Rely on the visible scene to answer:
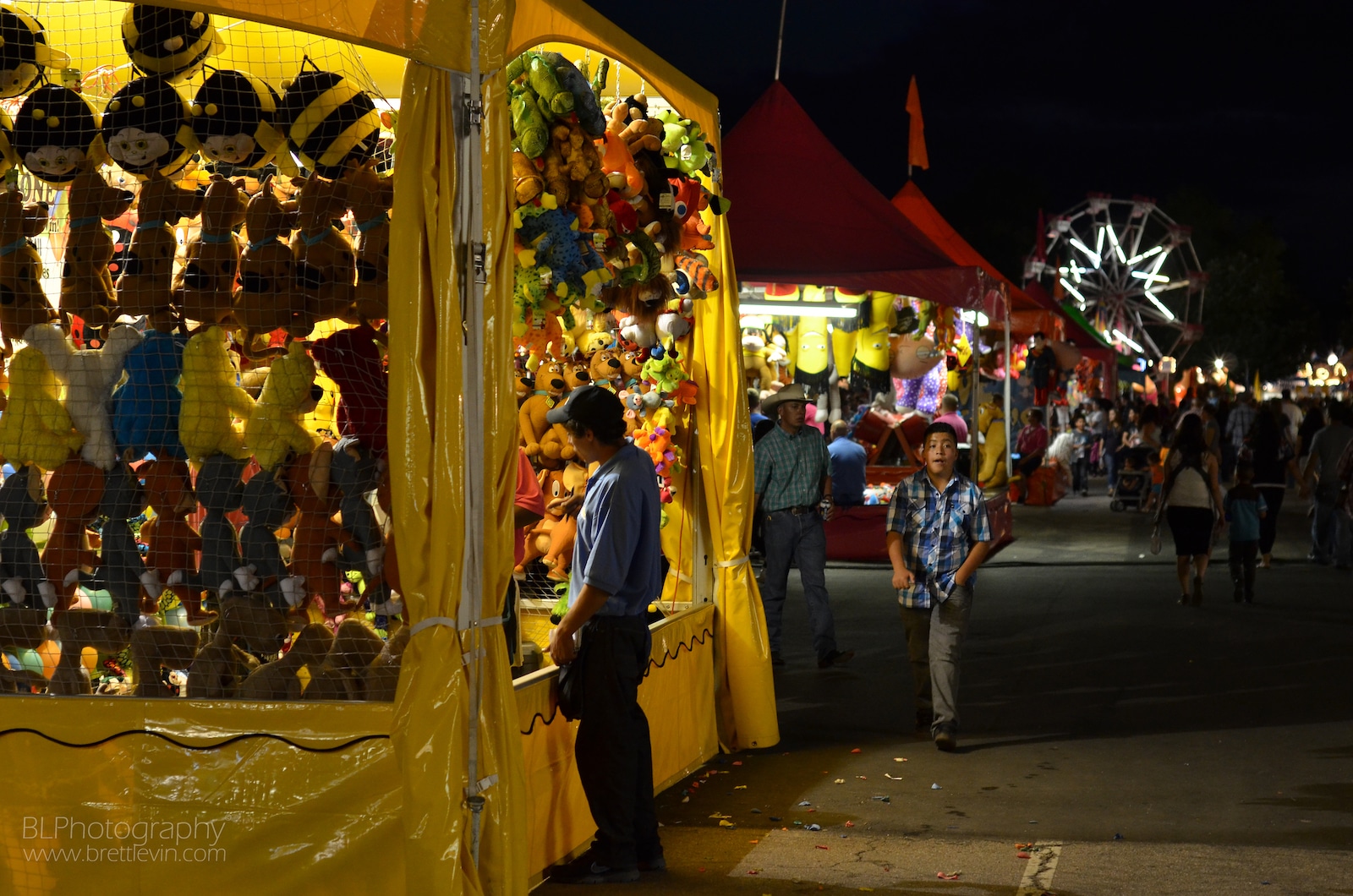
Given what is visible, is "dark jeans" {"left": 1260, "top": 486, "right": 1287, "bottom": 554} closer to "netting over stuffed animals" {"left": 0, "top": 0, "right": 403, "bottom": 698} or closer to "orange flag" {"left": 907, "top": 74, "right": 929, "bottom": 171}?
"orange flag" {"left": 907, "top": 74, "right": 929, "bottom": 171}

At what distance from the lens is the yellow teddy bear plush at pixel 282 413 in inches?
178

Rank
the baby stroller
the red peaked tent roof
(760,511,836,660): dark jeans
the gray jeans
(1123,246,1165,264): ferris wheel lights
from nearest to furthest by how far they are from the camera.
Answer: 1. the gray jeans
2. (760,511,836,660): dark jeans
3. the red peaked tent roof
4. the baby stroller
5. (1123,246,1165,264): ferris wheel lights

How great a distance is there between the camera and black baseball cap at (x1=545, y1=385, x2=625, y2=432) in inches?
190

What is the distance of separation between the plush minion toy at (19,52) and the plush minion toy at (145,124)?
474 millimetres

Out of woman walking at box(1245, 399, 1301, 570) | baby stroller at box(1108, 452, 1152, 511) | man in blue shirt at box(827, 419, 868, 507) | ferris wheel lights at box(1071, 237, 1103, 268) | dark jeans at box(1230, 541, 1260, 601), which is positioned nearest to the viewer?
dark jeans at box(1230, 541, 1260, 601)

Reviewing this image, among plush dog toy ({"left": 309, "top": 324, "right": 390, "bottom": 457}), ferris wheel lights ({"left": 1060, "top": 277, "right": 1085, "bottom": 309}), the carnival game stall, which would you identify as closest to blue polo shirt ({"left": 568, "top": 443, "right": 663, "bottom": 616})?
the carnival game stall

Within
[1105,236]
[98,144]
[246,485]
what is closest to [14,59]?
[98,144]

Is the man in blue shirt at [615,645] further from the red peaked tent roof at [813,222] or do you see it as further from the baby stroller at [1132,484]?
the baby stroller at [1132,484]

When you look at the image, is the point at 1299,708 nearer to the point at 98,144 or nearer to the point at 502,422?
the point at 502,422

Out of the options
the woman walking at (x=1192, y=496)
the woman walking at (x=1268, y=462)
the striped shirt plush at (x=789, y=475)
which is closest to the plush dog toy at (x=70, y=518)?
the striped shirt plush at (x=789, y=475)

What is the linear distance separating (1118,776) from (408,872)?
385cm

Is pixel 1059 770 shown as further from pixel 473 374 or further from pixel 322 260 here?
pixel 322 260

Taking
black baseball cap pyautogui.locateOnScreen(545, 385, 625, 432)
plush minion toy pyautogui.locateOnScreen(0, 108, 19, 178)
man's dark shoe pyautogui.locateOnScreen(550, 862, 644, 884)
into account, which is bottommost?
man's dark shoe pyautogui.locateOnScreen(550, 862, 644, 884)

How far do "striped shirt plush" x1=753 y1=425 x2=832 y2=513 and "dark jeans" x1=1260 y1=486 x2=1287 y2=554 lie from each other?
746cm
